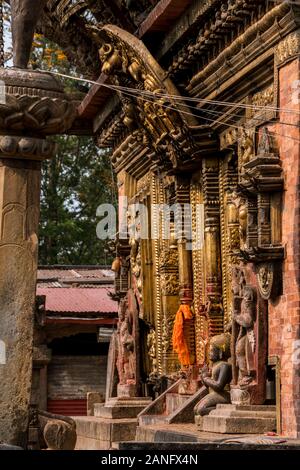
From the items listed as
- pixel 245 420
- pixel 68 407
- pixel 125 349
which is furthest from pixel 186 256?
pixel 68 407

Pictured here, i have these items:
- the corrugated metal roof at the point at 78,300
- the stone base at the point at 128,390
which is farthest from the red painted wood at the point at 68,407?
the stone base at the point at 128,390

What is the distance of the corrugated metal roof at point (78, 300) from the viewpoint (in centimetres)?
2559

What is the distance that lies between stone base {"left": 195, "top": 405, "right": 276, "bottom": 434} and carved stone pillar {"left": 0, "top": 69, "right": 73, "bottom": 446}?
3.91 metres

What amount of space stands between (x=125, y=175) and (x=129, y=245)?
1.45 meters

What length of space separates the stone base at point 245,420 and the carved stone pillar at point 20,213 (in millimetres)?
3909

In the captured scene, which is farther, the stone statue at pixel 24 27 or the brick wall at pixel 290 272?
the brick wall at pixel 290 272

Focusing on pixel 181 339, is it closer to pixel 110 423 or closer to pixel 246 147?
pixel 110 423

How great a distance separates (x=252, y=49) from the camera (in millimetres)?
14711

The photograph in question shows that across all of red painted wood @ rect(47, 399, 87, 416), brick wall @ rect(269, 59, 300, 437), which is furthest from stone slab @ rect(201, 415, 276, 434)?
red painted wood @ rect(47, 399, 87, 416)

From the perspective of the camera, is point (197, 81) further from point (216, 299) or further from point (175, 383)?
point (175, 383)

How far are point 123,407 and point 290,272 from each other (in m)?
7.37

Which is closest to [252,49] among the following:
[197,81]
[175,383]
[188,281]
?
[197,81]

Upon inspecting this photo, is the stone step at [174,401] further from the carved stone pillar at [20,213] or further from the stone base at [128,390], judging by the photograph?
the carved stone pillar at [20,213]

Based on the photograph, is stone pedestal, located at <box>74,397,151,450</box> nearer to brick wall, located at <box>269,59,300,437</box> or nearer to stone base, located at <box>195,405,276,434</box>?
stone base, located at <box>195,405,276,434</box>
